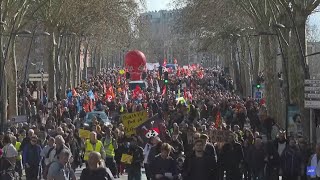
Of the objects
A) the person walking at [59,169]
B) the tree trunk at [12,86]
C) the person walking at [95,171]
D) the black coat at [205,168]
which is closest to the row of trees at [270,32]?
the tree trunk at [12,86]

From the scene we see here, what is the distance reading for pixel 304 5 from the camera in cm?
2822

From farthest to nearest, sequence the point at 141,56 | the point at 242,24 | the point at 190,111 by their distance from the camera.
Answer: the point at 141,56 < the point at 242,24 < the point at 190,111

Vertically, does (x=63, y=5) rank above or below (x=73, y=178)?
above

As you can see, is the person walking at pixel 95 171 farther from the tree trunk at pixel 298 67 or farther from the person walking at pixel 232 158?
the tree trunk at pixel 298 67

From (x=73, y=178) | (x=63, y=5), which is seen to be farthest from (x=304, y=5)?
(x=63, y=5)

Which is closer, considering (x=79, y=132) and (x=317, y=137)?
(x=79, y=132)

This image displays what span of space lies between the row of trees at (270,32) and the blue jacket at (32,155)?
33.5ft

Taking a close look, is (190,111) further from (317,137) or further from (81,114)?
(317,137)

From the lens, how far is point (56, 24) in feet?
166

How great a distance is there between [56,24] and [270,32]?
16583 mm

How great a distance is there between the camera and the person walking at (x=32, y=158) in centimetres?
1956

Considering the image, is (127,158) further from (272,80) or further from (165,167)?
(272,80)

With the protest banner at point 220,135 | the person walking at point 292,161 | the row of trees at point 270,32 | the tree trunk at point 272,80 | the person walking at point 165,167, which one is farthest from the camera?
the tree trunk at point 272,80

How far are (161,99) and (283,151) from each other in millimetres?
25340
